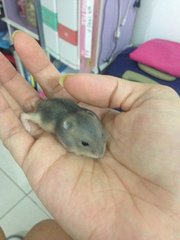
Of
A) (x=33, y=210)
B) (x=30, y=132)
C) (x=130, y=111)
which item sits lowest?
(x=33, y=210)

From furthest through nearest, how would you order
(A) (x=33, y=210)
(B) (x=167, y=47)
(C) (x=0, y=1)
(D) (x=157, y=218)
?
1. (C) (x=0, y=1)
2. (B) (x=167, y=47)
3. (A) (x=33, y=210)
4. (D) (x=157, y=218)

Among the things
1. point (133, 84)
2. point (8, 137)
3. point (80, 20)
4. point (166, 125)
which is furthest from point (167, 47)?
point (8, 137)

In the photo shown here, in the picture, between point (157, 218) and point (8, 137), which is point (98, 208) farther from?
point (8, 137)

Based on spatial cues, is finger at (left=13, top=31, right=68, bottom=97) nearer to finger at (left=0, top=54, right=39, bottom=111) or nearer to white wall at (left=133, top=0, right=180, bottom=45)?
finger at (left=0, top=54, right=39, bottom=111)

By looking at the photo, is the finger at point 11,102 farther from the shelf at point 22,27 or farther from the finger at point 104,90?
the shelf at point 22,27

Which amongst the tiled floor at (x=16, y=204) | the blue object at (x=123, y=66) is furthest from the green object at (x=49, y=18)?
the tiled floor at (x=16, y=204)

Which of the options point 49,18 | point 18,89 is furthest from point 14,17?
point 18,89
